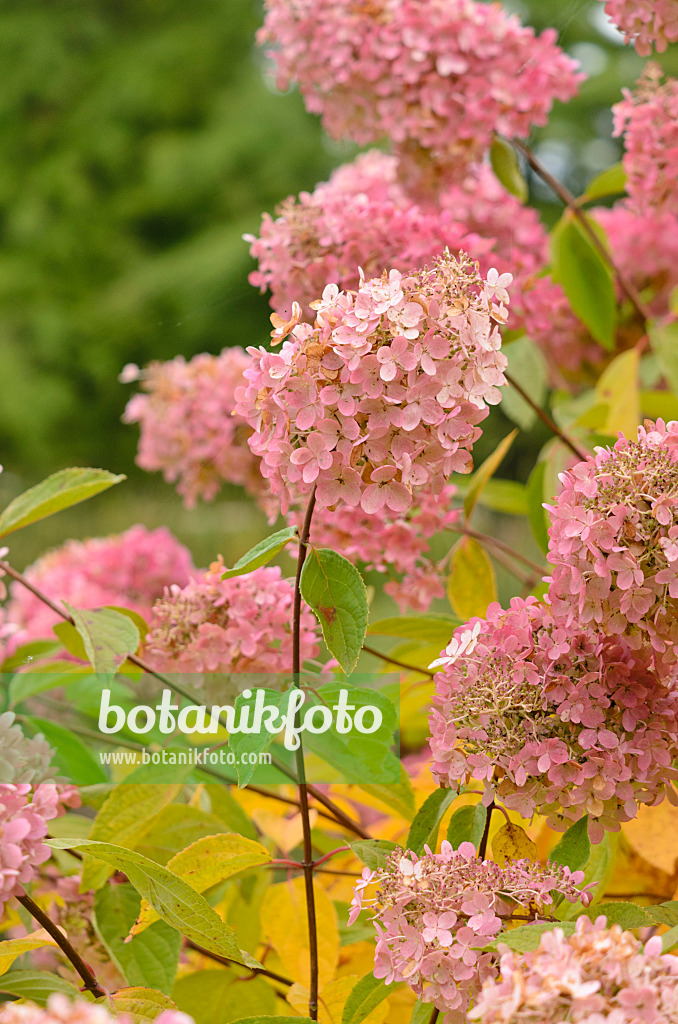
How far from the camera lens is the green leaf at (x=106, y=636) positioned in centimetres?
49

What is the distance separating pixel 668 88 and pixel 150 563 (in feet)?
2.48

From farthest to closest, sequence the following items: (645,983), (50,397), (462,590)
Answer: (50,397)
(462,590)
(645,983)

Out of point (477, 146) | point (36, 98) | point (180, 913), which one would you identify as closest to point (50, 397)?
point (36, 98)

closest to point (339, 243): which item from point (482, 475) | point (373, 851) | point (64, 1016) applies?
point (482, 475)

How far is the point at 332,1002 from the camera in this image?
45cm

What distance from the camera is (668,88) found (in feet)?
2.22

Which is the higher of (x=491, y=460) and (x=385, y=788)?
(x=491, y=460)

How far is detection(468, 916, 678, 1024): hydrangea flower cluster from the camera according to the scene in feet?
0.78

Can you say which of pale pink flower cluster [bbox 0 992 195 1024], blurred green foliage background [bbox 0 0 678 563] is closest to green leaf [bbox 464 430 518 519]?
pale pink flower cluster [bbox 0 992 195 1024]

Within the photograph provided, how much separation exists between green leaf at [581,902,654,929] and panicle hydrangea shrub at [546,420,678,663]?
0.32 ft

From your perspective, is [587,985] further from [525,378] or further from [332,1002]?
[525,378]

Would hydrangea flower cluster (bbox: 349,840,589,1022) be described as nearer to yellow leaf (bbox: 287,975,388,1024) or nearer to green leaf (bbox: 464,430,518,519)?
yellow leaf (bbox: 287,975,388,1024)

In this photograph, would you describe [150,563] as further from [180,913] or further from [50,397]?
[50,397]

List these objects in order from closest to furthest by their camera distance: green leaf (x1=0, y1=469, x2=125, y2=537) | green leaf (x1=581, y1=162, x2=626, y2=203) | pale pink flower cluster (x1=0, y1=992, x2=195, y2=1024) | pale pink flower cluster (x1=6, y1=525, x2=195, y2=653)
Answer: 1. pale pink flower cluster (x1=0, y1=992, x2=195, y2=1024)
2. green leaf (x1=0, y1=469, x2=125, y2=537)
3. green leaf (x1=581, y1=162, x2=626, y2=203)
4. pale pink flower cluster (x1=6, y1=525, x2=195, y2=653)
